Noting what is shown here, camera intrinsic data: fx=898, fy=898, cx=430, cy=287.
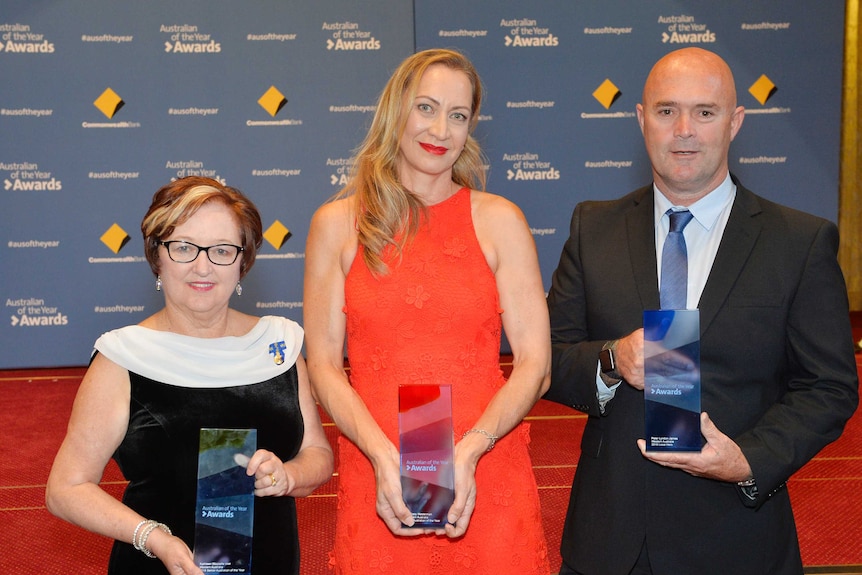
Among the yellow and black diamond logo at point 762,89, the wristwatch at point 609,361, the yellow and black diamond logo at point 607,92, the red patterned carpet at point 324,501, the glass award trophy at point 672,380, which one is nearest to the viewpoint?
the glass award trophy at point 672,380

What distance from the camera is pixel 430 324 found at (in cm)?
237

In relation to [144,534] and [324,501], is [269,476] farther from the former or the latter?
[324,501]

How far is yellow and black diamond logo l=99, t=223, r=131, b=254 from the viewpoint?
7.70 metres

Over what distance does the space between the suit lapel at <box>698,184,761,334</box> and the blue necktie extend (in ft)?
0.18

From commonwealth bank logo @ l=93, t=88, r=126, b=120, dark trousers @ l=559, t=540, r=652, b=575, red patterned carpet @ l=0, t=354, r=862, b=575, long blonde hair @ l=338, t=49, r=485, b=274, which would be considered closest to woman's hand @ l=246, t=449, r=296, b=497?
long blonde hair @ l=338, t=49, r=485, b=274

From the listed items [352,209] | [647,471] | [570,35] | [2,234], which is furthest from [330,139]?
[647,471]

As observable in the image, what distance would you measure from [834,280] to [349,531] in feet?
4.45

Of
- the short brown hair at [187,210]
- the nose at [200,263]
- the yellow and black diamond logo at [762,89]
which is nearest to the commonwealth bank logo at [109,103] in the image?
the yellow and black diamond logo at [762,89]

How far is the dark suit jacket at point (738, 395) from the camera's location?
2119 millimetres

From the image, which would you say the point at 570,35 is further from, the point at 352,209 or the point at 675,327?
the point at 675,327

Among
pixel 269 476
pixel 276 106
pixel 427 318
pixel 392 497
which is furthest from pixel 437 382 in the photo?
pixel 276 106

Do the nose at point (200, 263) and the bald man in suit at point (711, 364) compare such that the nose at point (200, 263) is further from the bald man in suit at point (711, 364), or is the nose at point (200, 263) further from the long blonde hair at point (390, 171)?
the bald man in suit at point (711, 364)

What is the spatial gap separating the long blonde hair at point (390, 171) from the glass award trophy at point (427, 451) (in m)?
0.53

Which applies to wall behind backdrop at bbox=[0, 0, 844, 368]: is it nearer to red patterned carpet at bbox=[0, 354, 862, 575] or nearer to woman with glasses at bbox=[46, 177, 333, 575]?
red patterned carpet at bbox=[0, 354, 862, 575]
